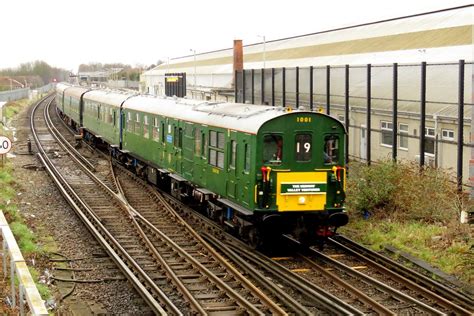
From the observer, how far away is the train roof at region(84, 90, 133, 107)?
29250mm

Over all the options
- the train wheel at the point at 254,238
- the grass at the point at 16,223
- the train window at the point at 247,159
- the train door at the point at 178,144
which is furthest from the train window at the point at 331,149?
the grass at the point at 16,223

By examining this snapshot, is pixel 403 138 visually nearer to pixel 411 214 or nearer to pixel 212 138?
pixel 411 214

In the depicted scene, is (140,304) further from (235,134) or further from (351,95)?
(351,95)

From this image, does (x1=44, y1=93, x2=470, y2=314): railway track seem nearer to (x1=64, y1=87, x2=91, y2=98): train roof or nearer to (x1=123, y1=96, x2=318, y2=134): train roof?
(x1=123, y1=96, x2=318, y2=134): train roof

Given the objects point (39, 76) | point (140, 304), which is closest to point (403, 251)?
point (140, 304)

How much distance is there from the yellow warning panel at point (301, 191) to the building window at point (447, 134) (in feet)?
19.4

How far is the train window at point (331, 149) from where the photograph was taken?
14164 mm

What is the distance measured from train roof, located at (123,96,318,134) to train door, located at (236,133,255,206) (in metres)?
0.25

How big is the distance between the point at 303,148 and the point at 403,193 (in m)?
3.92

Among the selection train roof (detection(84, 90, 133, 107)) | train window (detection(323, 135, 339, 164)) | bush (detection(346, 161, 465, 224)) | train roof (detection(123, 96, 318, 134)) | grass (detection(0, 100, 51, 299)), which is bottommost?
grass (detection(0, 100, 51, 299))

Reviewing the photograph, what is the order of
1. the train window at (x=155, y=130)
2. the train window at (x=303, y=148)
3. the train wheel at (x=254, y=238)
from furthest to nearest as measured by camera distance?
the train window at (x=155, y=130)
the train wheel at (x=254, y=238)
the train window at (x=303, y=148)

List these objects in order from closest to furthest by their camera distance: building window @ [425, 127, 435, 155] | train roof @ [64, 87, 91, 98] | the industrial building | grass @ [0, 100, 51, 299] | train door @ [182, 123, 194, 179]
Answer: grass @ [0, 100, 51, 299], train door @ [182, 123, 194, 179], the industrial building, building window @ [425, 127, 435, 155], train roof @ [64, 87, 91, 98]

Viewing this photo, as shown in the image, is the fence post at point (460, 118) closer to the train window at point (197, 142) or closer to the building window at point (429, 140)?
the building window at point (429, 140)

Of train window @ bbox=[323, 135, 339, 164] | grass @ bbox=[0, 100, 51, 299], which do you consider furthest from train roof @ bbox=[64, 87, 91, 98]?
train window @ bbox=[323, 135, 339, 164]
